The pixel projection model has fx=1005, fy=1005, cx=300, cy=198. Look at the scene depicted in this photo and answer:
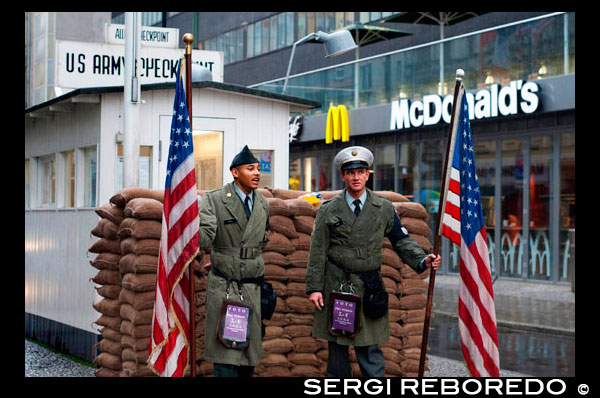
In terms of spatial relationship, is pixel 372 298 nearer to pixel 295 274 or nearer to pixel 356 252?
pixel 356 252

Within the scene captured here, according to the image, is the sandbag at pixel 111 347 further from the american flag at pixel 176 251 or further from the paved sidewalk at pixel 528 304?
the paved sidewalk at pixel 528 304

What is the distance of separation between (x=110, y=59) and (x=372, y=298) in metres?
7.18

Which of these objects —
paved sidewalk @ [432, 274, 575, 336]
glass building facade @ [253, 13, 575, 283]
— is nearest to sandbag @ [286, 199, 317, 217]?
paved sidewalk @ [432, 274, 575, 336]

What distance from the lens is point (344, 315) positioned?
285 inches

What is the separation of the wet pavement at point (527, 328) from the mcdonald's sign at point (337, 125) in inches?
271

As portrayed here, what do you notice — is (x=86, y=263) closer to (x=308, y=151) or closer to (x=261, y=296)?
(x=261, y=296)

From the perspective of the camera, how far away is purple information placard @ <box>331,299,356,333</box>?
23.7 feet

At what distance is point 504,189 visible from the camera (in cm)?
2259

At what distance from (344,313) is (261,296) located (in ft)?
2.01

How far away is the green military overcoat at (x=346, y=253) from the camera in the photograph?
731 centimetres

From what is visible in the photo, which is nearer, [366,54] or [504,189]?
[504,189]

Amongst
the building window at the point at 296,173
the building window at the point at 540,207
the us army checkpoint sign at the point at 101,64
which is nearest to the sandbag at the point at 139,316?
the us army checkpoint sign at the point at 101,64
